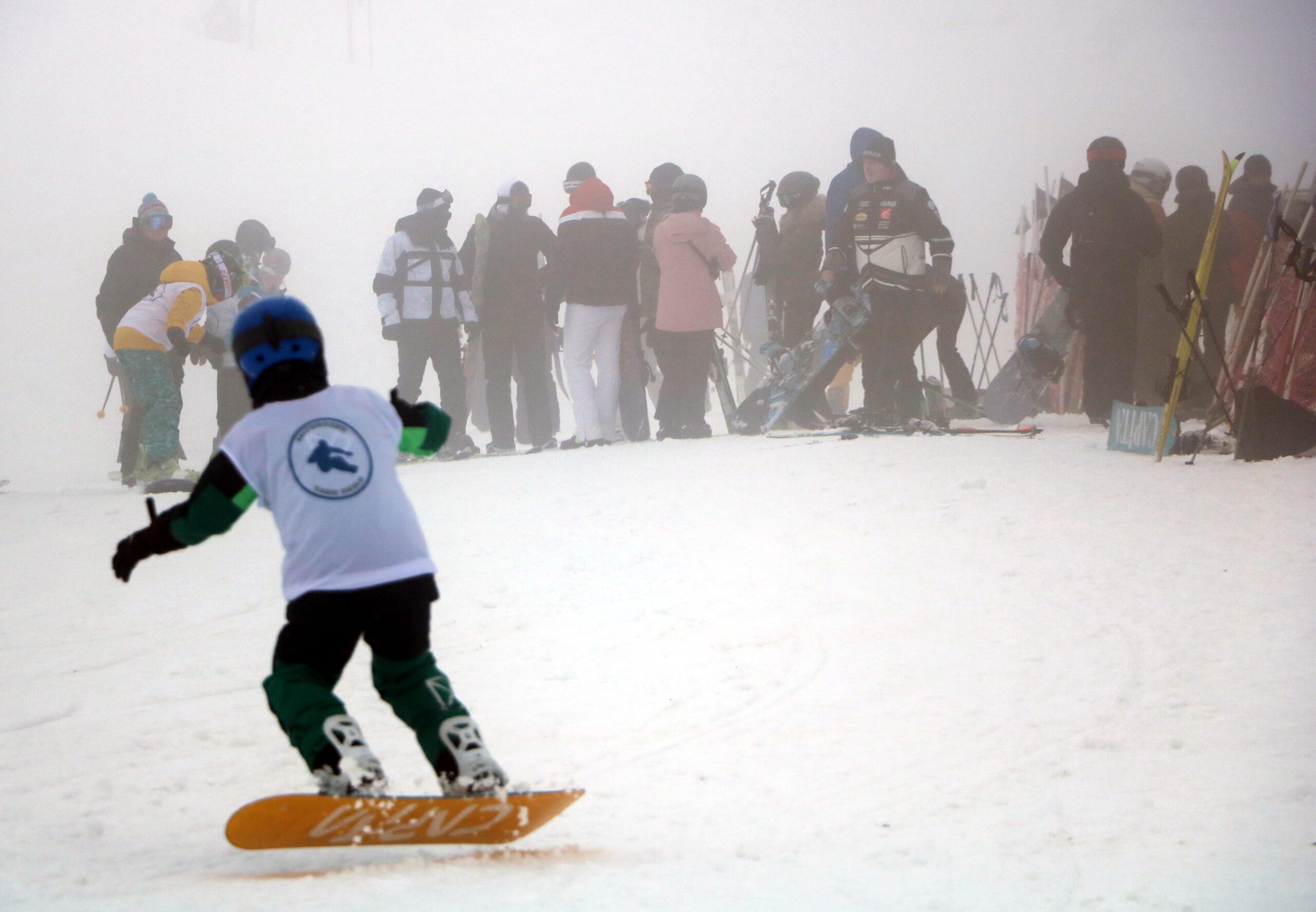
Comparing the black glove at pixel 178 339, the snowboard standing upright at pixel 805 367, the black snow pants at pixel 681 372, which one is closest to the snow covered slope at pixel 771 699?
the black glove at pixel 178 339

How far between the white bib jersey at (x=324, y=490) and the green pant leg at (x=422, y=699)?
17 cm

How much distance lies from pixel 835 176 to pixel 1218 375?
8.57 ft

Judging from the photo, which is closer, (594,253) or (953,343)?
(594,253)

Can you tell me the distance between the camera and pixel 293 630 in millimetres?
2674

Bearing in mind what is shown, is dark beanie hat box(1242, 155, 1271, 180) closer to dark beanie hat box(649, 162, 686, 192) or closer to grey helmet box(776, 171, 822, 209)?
grey helmet box(776, 171, 822, 209)

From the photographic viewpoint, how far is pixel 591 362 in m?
9.24

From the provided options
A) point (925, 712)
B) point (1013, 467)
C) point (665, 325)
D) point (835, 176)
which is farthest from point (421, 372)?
point (925, 712)

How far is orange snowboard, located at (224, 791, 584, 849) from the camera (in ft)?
8.29

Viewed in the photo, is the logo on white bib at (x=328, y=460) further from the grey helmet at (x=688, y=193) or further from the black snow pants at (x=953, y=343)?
the black snow pants at (x=953, y=343)

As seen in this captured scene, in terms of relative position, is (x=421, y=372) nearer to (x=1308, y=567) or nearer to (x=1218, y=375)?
(x=1218, y=375)

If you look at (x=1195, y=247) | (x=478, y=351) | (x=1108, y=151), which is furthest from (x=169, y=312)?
(x=1195, y=247)

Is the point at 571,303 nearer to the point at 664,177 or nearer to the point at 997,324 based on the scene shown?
the point at 664,177

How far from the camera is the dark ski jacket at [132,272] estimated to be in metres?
8.60

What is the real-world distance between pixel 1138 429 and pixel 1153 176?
9.75ft
